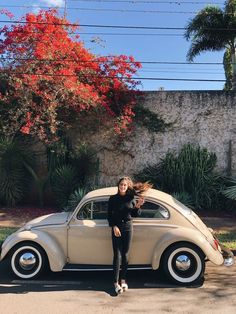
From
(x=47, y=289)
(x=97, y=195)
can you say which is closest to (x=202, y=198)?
(x=97, y=195)

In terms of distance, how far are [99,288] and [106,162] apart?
8339 millimetres

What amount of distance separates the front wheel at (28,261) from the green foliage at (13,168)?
692 cm

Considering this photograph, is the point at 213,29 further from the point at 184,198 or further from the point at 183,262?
the point at 183,262

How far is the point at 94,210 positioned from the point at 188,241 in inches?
60.4

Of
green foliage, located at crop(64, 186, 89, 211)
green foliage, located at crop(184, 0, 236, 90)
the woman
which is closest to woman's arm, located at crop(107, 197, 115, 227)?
the woman

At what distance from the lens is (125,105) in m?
14.0

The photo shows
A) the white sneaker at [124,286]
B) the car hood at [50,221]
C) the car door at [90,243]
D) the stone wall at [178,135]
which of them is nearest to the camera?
the white sneaker at [124,286]

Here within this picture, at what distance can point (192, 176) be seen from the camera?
13.5 m

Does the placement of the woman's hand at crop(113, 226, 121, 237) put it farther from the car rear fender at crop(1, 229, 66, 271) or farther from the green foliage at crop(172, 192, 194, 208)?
the green foliage at crop(172, 192, 194, 208)

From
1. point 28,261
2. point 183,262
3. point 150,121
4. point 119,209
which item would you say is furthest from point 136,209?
point 150,121

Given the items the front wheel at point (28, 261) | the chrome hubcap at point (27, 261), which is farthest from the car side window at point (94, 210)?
the chrome hubcap at point (27, 261)

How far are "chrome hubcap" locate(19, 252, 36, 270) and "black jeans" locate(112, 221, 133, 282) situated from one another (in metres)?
1.35

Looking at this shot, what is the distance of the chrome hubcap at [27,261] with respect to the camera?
265 inches

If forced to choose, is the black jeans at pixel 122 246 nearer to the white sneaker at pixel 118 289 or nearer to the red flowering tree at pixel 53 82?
the white sneaker at pixel 118 289
